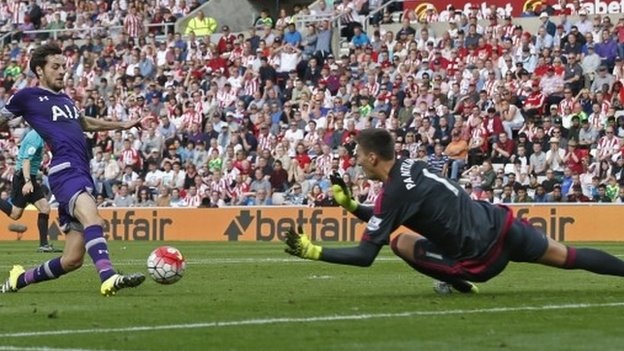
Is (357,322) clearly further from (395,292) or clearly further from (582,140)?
(582,140)

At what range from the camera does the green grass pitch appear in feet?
29.9

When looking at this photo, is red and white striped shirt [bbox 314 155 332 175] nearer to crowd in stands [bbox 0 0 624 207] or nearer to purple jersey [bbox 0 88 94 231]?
crowd in stands [bbox 0 0 624 207]

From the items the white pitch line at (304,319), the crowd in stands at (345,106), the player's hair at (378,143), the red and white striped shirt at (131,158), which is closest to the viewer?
the white pitch line at (304,319)

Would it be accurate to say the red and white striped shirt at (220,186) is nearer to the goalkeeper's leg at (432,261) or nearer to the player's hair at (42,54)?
the player's hair at (42,54)

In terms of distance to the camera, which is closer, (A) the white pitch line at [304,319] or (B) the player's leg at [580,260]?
(A) the white pitch line at [304,319]

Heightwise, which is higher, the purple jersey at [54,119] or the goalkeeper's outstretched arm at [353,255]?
the purple jersey at [54,119]

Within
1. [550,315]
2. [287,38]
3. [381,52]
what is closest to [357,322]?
[550,315]

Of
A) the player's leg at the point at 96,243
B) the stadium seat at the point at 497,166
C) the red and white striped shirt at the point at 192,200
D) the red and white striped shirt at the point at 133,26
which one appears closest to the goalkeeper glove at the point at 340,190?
the player's leg at the point at 96,243

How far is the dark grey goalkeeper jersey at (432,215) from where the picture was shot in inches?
449

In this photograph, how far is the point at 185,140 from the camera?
36375 mm

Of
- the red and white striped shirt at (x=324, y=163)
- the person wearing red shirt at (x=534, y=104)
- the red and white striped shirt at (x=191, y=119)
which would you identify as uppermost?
the person wearing red shirt at (x=534, y=104)

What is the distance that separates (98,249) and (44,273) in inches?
28.8

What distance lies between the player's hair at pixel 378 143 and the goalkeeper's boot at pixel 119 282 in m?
2.25

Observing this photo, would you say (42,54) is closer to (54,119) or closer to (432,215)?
(54,119)
